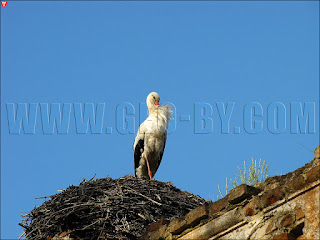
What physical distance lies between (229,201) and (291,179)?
706 mm

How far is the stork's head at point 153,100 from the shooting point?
38.6 feet

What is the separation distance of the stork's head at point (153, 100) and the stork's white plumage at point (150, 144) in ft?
1.04

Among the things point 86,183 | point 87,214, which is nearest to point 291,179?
point 87,214

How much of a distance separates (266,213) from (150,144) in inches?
258

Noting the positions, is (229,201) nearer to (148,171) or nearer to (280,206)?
(280,206)

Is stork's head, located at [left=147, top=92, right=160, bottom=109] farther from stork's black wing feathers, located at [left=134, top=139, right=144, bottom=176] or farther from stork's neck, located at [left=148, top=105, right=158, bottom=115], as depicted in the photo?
stork's black wing feathers, located at [left=134, top=139, right=144, bottom=176]

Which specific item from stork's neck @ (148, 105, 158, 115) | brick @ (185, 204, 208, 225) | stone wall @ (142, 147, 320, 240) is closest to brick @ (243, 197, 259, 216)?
stone wall @ (142, 147, 320, 240)

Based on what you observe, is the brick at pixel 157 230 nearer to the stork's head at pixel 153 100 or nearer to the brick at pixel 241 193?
the brick at pixel 241 193

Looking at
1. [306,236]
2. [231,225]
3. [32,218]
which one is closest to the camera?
[306,236]

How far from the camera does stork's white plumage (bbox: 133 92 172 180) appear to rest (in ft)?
36.0

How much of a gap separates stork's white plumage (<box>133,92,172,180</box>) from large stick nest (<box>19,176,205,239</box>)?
290cm

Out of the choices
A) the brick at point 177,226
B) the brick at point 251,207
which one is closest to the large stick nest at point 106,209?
the brick at point 177,226

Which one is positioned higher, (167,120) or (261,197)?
(167,120)

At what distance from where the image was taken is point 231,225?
473 cm
